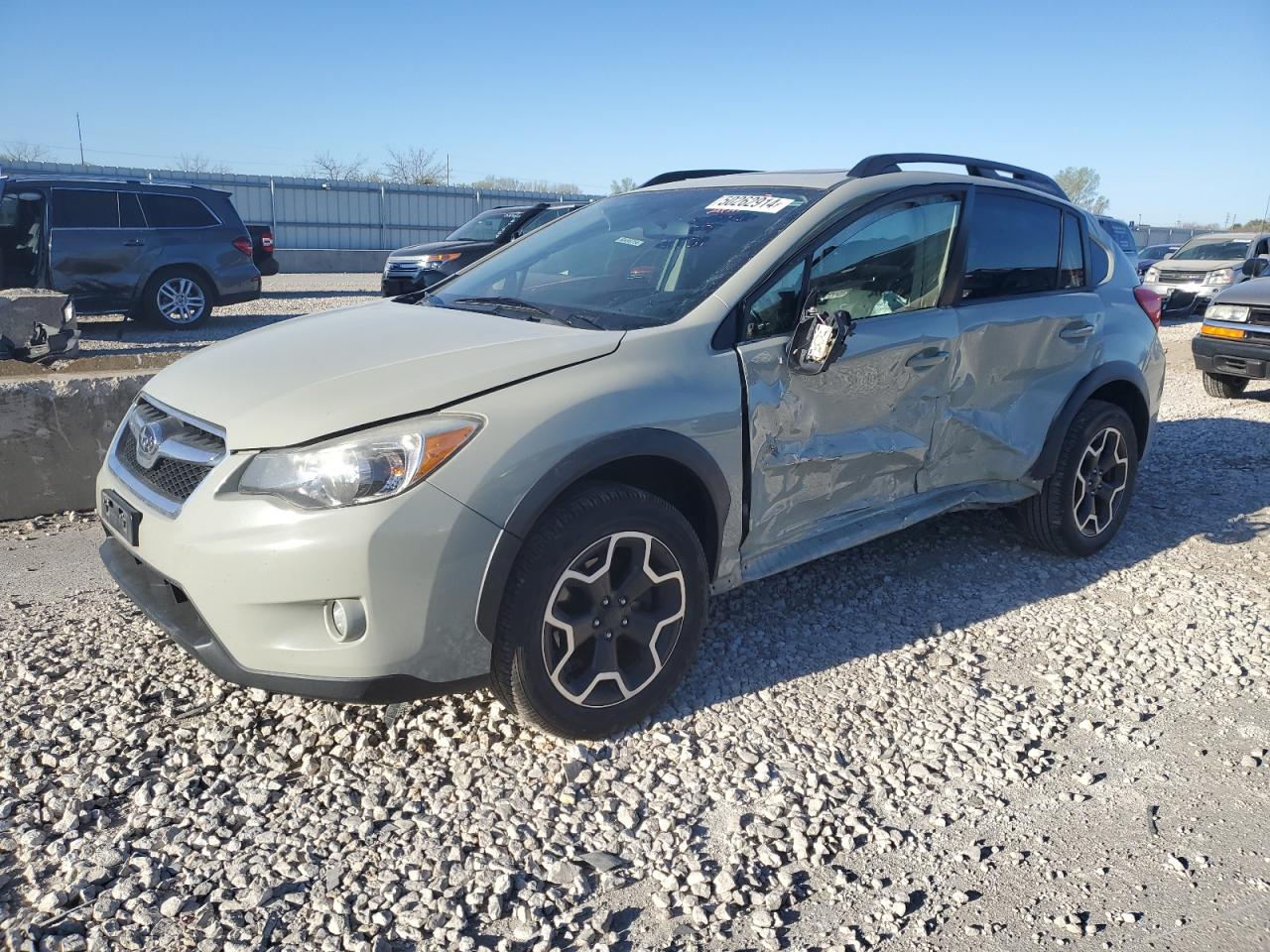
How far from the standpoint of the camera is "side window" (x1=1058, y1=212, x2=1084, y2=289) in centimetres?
448

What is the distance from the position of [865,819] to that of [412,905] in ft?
3.99

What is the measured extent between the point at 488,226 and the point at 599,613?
45.3ft

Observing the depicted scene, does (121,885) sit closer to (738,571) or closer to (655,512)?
(655,512)

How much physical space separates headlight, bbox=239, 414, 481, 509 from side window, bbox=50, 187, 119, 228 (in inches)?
437

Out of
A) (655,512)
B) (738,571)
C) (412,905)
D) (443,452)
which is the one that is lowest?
(412,905)

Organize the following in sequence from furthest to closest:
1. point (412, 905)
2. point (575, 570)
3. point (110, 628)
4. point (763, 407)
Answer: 1. point (110, 628)
2. point (763, 407)
3. point (575, 570)
4. point (412, 905)

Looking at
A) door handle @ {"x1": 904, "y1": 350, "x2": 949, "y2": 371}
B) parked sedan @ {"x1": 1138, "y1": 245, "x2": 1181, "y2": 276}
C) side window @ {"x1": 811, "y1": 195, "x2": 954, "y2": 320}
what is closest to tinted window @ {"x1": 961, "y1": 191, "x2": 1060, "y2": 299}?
side window @ {"x1": 811, "y1": 195, "x2": 954, "y2": 320}

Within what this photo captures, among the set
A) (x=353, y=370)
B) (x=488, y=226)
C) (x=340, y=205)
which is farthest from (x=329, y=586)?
(x=340, y=205)

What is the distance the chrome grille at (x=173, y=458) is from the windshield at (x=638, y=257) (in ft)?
3.79

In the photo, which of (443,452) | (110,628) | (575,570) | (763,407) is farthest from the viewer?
(110,628)

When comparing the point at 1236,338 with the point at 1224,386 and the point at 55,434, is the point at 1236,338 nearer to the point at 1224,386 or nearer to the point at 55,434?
the point at 1224,386

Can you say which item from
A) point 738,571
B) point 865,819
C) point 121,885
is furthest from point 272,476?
point 865,819

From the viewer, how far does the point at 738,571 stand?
10.7ft

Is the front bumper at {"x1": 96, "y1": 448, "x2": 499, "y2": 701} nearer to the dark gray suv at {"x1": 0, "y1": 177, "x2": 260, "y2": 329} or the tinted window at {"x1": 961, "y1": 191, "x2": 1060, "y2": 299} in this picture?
the tinted window at {"x1": 961, "y1": 191, "x2": 1060, "y2": 299}
